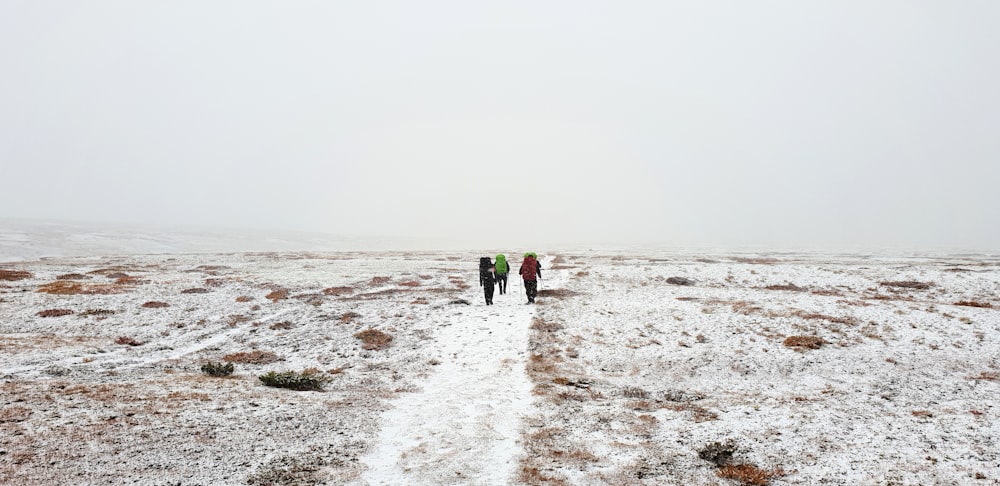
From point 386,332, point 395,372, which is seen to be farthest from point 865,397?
point 386,332

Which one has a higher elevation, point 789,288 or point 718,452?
point 789,288

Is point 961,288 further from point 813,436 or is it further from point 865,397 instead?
point 813,436

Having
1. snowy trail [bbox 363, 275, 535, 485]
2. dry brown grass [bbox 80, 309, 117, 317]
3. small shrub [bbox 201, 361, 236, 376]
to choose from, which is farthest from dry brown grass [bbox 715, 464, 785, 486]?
dry brown grass [bbox 80, 309, 117, 317]

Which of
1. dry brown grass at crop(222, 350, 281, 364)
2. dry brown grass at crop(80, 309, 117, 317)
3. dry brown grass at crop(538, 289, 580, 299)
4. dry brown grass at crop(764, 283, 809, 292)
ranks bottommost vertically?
dry brown grass at crop(222, 350, 281, 364)

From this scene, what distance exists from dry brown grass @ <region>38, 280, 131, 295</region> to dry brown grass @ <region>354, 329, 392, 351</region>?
2006 centimetres

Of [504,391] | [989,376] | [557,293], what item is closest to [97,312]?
[504,391]

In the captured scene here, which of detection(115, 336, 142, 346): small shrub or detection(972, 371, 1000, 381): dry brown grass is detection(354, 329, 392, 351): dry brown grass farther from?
detection(972, 371, 1000, 381): dry brown grass

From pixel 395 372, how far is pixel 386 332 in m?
5.07

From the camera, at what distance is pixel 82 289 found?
28438mm

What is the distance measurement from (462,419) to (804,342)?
1498 cm

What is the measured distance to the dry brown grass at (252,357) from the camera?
16.5 metres

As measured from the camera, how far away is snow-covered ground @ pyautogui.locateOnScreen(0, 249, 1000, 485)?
830cm

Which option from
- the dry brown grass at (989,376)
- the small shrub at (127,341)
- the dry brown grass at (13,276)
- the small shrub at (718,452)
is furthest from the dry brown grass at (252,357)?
the dry brown grass at (13,276)

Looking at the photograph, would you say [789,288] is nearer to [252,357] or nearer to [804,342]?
[804,342]
